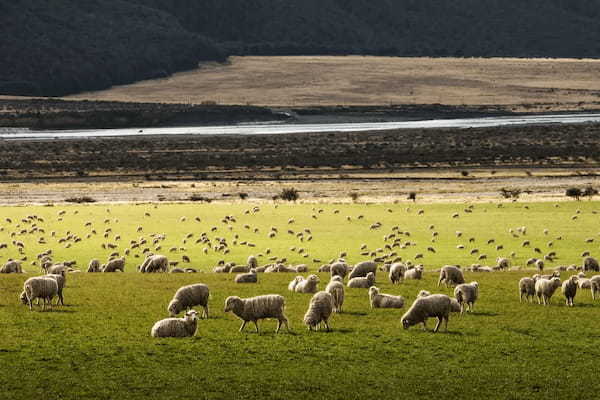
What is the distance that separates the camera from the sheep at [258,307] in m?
19.6

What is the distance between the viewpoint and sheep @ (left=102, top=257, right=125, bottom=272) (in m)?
28.8

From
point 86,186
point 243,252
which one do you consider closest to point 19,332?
point 243,252

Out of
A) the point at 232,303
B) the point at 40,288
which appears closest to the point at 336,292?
the point at 232,303

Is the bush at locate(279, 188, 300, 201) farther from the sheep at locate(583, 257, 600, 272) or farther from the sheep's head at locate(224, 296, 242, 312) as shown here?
the sheep's head at locate(224, 296, 242, 312)

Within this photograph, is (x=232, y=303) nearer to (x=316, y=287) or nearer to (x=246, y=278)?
(x=316, y=287)

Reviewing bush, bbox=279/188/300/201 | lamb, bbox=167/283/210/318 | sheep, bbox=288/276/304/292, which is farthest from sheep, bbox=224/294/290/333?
bush, bbox=279/188/300/201

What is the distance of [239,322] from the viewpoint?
20.9 meters

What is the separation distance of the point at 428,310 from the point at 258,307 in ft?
10.4

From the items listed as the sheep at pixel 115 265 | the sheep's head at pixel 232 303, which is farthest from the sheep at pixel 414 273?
the sheep's head at pixel 232 303

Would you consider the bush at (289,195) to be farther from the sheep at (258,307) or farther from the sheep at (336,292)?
the sheep at (258,307)

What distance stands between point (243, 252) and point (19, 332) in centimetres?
1404

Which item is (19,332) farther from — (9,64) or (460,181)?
(9,64)

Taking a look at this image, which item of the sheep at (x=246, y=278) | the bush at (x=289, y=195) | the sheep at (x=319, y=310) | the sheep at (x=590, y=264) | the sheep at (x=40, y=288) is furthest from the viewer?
the bush at (x=289, y=195)

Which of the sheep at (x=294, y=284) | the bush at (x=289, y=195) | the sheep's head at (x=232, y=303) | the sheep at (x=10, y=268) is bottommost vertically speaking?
the bush at (x=289, y=195)
